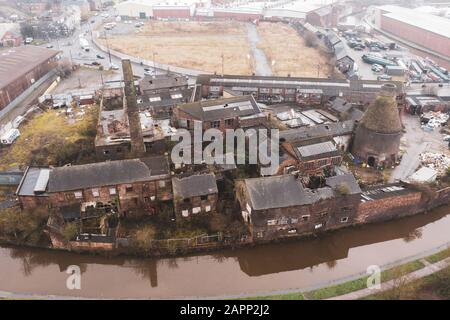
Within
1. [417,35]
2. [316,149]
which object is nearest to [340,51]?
[417,35]

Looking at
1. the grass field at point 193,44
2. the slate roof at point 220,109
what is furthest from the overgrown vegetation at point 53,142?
the grass field at point 193,44

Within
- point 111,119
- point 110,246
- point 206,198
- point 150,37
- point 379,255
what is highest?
point 150,37

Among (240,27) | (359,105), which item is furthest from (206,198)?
(240,27)

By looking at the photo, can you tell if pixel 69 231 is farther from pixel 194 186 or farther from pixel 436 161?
pixel 436 161

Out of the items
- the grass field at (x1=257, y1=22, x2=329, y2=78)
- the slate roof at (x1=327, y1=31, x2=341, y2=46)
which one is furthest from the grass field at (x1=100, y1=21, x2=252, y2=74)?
the slate roof at (x1=327, y1=31, x2=341, y2=46)

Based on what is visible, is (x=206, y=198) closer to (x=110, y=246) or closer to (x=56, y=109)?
(x=110, y=246)

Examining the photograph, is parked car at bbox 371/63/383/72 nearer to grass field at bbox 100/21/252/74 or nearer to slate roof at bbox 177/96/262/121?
grass field at bbox 100/21/252/74
